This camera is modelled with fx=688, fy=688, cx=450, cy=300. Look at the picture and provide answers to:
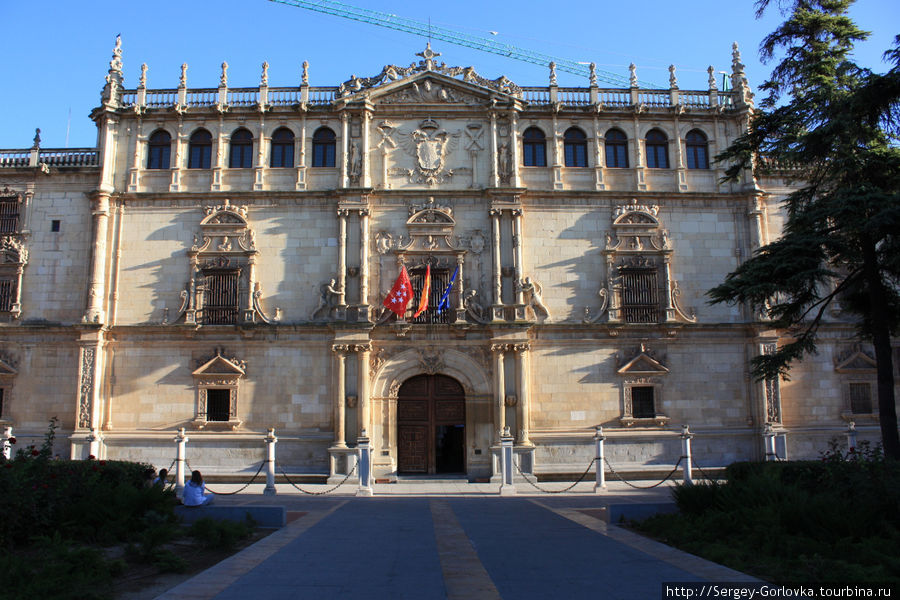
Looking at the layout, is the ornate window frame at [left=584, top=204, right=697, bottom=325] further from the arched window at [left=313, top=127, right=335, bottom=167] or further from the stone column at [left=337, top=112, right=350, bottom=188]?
the arched window at [left=313, top=127, right=335, bottom=167]

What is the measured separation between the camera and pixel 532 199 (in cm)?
2783

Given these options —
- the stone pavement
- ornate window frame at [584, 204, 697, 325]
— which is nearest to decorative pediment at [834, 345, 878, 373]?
ornate window frame at [584, 204, 697, 325]

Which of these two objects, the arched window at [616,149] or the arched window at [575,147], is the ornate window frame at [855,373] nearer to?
the arched window at [616,149]

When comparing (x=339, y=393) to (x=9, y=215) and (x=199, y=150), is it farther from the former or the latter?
(x=9, y=215)

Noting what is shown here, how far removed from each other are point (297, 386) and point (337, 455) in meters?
3.12

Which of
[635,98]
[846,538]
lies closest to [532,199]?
[635,98]

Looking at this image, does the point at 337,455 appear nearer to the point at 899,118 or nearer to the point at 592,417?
the point at 592,417

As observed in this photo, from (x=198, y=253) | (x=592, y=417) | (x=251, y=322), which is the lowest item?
(x=592, y=417)

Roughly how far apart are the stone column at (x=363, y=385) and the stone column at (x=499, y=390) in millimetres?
4755

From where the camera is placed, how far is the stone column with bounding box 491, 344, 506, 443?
2567 centimetres

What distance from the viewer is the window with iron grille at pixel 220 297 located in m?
26.7

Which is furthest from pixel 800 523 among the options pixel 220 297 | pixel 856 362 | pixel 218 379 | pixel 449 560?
pixel 220 297

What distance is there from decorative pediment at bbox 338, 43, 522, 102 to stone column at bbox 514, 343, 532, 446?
1074cm

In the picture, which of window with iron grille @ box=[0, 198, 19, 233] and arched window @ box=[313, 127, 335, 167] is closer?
window with iron grille @ box=[0, 198, 19, 233]
